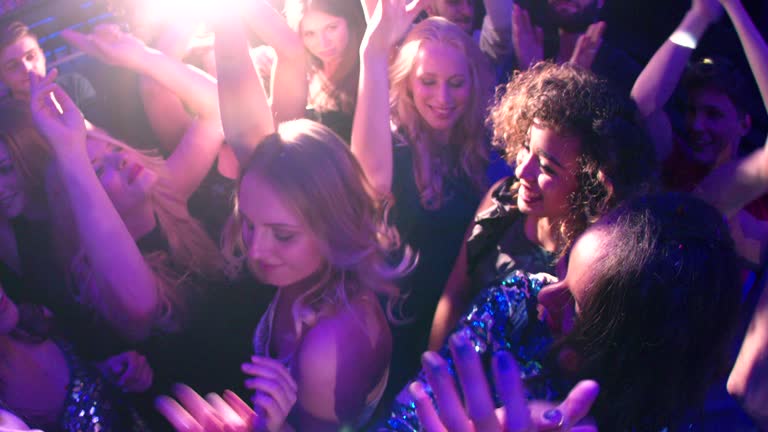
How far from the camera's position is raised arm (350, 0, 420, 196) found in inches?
45.3

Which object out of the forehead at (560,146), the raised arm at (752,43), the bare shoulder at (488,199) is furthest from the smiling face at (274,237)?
the raised arm at (752,43)

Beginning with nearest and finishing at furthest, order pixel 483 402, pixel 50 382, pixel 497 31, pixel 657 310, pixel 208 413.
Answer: pixel 483 402 < pixel 657 310 < pixel 208 413 < pixel 50 382 < pixel 497 31

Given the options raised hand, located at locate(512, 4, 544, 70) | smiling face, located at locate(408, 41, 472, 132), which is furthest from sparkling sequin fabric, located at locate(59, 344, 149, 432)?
raised hand, located at locate(512, 4, 544, 70)

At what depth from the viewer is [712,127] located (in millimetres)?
1200

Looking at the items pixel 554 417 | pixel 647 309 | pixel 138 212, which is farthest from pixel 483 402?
pixel 138 212

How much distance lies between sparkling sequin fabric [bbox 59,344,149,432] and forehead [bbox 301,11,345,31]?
2.47ft

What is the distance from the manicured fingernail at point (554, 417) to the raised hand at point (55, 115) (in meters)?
0.89

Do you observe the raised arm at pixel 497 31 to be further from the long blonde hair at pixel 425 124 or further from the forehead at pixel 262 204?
the forehead at pixel 262 204

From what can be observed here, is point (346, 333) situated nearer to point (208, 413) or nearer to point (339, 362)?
point (339, 362)

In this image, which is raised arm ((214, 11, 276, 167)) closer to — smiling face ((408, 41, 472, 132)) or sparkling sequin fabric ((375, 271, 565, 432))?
smiling face ((408, 41, 472, 132))

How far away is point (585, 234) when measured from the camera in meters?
1.03

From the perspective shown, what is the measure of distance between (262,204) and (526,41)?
2.01 ft

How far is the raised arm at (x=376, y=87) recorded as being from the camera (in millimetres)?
1150

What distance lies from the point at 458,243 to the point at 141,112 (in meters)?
0.65
